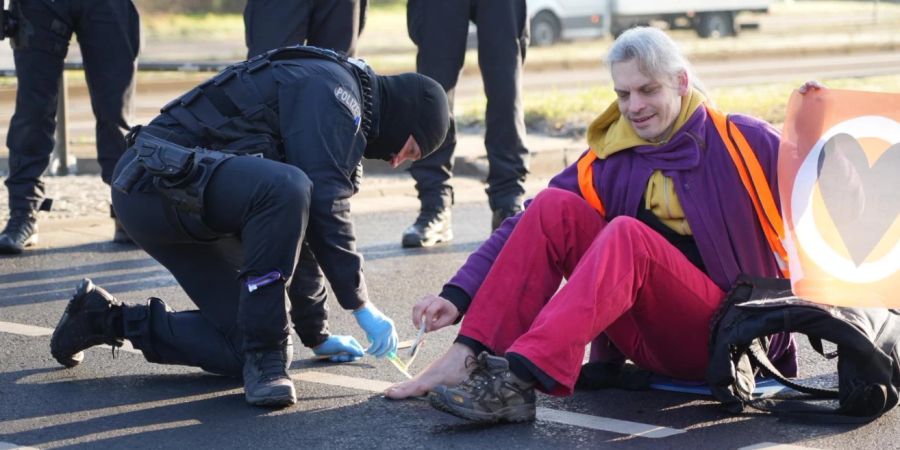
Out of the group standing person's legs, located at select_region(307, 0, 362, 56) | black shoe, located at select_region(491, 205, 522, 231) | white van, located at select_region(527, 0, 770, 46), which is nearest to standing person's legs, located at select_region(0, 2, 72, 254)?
standing person's legs, located at select_region(307, 0, 362, 56)

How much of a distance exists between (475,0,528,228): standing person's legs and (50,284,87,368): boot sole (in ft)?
9.97

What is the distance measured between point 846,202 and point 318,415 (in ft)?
5.35

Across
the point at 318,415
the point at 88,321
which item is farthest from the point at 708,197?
the point at 88,321

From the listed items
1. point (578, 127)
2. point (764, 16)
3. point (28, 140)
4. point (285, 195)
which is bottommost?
point (764, 16)

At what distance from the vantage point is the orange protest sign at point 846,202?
12.7ft

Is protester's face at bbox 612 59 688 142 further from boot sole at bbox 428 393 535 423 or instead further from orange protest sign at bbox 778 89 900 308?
boot sole at bbox 428 393 535 423

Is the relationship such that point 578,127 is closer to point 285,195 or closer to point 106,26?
point 106,26

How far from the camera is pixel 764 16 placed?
35.8 m

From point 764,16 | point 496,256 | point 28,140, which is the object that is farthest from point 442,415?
point 764,16

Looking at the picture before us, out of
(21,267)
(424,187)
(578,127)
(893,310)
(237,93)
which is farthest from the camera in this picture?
(578,127)

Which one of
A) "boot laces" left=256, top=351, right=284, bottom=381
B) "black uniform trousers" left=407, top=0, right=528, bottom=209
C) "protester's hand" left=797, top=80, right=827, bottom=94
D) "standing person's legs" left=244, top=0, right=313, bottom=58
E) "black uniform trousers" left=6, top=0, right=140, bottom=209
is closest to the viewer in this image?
"protester's hand" left=797, top=80, right=827, bottom=94

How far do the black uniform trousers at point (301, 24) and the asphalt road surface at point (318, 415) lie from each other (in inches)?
69.7

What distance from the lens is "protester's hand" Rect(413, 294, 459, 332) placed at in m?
4.12

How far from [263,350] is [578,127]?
7083 millimetres
